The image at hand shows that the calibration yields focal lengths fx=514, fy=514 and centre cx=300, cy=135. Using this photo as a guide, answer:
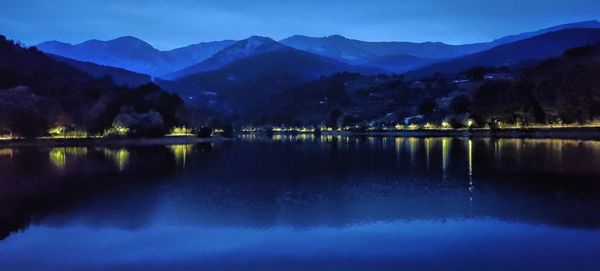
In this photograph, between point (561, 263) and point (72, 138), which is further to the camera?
point (72, 138)

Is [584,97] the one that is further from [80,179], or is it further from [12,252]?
[12,252]

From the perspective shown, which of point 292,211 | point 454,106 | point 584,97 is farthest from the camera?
point 454,106

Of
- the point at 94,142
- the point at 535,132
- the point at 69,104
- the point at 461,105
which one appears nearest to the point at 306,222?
the point at 94,142

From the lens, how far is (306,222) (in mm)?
18391

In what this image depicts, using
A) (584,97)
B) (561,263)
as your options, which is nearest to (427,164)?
(561,263)

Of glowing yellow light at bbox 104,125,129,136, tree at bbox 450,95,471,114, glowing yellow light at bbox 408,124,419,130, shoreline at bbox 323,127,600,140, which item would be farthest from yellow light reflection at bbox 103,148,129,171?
glowing yellow light at bbox 408,124,419,130

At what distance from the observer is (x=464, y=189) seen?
26266 mm

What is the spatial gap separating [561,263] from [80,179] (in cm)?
2956

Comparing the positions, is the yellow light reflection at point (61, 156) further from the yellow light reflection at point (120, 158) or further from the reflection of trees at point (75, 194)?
the reflection of trees at point (75, 194)

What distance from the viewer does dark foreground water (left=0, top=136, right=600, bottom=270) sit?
1362cm

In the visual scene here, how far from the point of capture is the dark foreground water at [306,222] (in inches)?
536

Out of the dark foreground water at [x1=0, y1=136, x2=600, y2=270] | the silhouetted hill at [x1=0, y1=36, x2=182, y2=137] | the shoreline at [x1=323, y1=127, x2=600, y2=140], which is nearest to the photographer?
the dark foreground water at [x1=0, y1=136, x2=600, y2=270]

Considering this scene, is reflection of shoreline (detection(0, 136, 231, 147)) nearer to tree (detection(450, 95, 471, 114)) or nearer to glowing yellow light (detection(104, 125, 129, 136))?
glowing yellow light (detection(104, 125, 129, 136))

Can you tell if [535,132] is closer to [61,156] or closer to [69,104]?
[61,156]
